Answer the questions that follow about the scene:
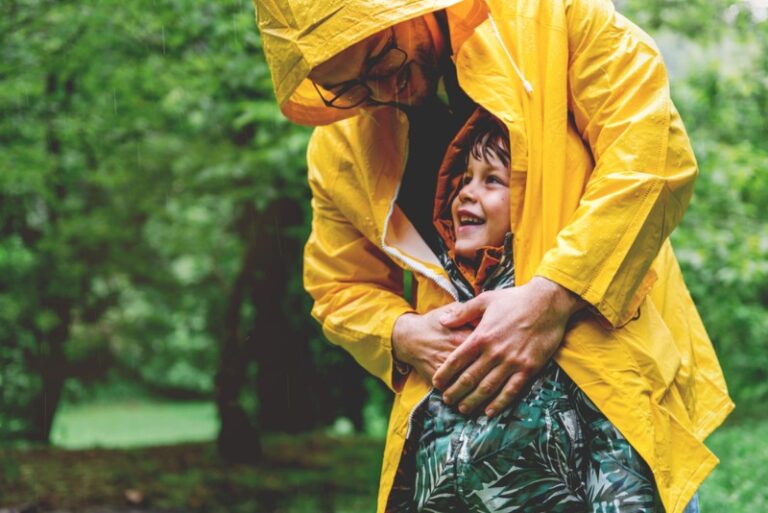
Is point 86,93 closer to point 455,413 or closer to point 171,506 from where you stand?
point 171,506

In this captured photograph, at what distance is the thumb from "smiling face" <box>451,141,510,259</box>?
0.56 feet

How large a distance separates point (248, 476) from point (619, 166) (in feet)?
21.1

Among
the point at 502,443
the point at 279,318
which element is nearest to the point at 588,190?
the point at 502,443

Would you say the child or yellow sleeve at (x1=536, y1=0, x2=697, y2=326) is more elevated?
yellow sleeve at (x1=536, y1=0, x2=697, y2=326)

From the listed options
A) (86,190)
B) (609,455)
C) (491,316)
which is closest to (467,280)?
(491,316)

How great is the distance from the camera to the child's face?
74.2 inches

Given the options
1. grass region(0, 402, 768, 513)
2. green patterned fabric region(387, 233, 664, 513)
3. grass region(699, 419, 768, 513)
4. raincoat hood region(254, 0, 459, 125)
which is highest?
raincoat hood region(254, 0, 459, 125)

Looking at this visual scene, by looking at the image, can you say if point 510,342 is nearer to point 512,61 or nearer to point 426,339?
point 426,339

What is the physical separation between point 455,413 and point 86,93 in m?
5.86

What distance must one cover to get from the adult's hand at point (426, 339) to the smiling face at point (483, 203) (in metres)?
0.17

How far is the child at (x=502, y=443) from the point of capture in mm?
1656

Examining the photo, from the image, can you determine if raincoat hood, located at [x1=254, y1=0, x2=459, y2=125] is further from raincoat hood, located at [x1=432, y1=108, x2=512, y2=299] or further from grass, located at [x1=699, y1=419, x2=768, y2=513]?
grass, located at [x1=699, y1=419, x2=768, y2=513]

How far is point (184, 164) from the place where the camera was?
328 inches

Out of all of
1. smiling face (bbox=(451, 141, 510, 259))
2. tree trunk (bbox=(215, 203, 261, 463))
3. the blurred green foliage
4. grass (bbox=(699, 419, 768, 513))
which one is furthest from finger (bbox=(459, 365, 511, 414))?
tree trunk (bbox=(215, 203, 261, 463))
